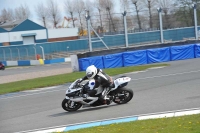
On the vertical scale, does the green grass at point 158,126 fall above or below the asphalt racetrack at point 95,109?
above

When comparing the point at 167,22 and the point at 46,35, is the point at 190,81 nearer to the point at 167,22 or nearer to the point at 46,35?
the point at 167,22

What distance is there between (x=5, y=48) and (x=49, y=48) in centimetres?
663

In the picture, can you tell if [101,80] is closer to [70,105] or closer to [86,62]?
[70,105]

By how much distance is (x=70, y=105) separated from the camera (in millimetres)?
12938

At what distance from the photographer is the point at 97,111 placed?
40.6ft

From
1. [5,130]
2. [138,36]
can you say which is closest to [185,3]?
[138,36]

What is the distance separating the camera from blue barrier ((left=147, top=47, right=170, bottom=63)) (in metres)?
32.8

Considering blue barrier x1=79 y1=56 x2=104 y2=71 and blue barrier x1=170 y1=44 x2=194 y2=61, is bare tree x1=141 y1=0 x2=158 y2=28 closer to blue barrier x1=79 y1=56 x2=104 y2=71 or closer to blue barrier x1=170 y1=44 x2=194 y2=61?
blue barrier x1=170 y1=44 x2=194 y2=61

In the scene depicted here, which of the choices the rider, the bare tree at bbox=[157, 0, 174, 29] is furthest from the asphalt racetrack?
the bare tree at bbox=[157, 0, 174, 29]

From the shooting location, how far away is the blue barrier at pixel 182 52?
33.5 meters

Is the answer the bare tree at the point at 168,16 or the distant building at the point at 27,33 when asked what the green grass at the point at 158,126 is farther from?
the distant building at the point at 27,33

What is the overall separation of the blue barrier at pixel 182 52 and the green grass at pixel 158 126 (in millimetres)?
24875

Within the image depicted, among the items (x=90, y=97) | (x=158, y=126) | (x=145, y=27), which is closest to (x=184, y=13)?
(x=145, y=27)

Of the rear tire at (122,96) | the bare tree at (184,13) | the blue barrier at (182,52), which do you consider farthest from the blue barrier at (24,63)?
the rear tire at (122,96)
